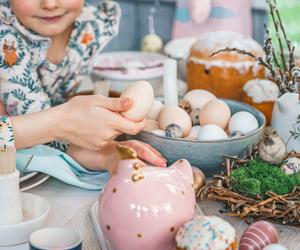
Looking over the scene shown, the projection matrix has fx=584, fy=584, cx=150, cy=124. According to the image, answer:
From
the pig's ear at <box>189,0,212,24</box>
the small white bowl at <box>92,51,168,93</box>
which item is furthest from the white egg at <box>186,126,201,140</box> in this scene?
the pig's ear at <box>189,0,212,24</box>

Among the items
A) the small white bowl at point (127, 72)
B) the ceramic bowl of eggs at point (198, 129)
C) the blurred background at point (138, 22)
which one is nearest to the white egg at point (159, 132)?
the ceramic bowl of eggs at point (198, 129)

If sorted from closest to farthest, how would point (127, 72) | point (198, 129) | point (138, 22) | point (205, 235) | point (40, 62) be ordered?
1. point (205, 235)
2. point (198, 129)
3. point (40, 62)
4. point (127, 72)
5. point (138, 22)

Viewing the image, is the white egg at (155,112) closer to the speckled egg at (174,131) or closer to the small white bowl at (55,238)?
the speckled egg at (174,131)

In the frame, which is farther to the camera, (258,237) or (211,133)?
(211,133)

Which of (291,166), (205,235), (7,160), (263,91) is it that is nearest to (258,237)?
(205,235)

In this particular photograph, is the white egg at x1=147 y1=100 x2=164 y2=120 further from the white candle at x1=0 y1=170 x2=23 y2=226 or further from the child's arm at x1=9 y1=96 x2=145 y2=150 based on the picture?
the white candle at x1=0 y1=170 x2=23 y2=226

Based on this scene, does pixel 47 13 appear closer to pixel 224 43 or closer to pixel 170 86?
pixel 170 86

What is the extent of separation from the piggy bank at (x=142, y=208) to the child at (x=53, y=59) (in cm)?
16

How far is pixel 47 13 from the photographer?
929 millimetres

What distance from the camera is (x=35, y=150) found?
869 mm

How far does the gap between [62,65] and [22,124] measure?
245mm

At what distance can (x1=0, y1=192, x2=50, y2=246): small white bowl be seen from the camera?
682 mm

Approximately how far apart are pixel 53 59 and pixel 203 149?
36 cm

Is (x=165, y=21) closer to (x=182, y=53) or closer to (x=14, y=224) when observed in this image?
(x=182, y=53)
